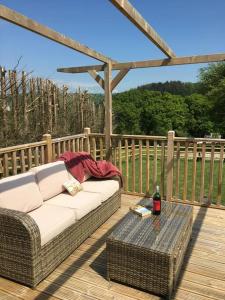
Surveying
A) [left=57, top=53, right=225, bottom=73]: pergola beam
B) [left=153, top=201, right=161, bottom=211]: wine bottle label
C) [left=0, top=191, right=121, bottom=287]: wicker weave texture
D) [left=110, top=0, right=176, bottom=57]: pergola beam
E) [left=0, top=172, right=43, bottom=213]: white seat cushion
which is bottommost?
[left=0, top=191, right=121, bottom=287]: wicker weave texture

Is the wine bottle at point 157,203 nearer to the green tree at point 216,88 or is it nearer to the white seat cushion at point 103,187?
the white seat cushion at point 103,187

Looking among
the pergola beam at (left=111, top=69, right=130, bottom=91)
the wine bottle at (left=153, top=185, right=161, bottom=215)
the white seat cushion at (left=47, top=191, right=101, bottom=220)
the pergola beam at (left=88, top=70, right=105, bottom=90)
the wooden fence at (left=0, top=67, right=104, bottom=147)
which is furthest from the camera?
the wooden fence at (left=0, top=67, right=104, bottom=147)

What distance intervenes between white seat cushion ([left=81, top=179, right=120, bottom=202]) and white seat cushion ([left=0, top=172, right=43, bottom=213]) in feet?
2.63

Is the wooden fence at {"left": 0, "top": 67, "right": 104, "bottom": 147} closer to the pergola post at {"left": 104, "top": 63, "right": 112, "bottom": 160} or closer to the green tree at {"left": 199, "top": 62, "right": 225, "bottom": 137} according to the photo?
the pergola post at {"left": 104, "top": 63, "right": 112, "bottom": 160}

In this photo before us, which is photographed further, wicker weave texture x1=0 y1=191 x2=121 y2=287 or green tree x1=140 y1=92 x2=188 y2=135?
green tree x1=140 y1=92 x2=188 y2=135

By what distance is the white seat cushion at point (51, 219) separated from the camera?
7.64ft

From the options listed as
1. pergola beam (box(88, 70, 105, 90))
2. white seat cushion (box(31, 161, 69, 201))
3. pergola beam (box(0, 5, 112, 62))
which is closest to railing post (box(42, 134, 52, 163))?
white seat cushion (box(31, 161, 69, 201))

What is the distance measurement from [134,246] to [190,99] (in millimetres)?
34022

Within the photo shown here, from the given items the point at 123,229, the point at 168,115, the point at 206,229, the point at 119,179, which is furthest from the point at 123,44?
the point at 168,115

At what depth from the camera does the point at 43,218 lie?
2539 mm

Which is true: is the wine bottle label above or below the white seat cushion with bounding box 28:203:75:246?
above

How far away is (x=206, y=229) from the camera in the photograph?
333cm

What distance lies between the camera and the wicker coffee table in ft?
6.83

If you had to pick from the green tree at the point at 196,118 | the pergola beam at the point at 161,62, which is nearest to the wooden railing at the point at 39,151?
the pergola beam at the point at 161,62
